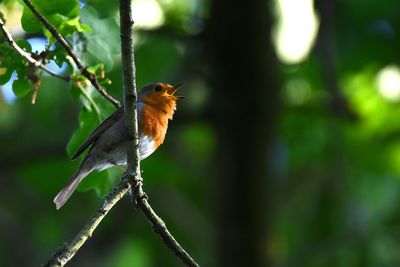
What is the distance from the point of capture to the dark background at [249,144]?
22.3 ft

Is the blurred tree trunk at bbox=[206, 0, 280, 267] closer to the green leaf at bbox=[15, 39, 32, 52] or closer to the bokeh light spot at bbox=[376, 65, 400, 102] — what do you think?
the bokeh light spot at bbox=[376, 65, 400, 102]

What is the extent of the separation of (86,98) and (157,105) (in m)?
1.50

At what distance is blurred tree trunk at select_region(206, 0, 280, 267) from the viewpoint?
676 cm

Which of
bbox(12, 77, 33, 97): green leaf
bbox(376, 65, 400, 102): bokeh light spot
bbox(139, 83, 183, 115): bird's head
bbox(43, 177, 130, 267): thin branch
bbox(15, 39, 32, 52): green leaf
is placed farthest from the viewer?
bbox(376, 65, 400, 102): bokeh light spot

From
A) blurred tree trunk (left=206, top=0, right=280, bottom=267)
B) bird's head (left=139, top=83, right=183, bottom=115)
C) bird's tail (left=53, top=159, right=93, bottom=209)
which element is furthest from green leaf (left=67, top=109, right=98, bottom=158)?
blurred tree trunk (left=206, top=0, right=280, bottom=267)

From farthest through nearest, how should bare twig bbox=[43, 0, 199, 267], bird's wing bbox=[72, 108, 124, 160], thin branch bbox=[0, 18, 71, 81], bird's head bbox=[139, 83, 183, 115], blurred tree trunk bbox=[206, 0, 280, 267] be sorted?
blurred tree trunk bbox=[206, 0, 280, 267], bird's head bbox=[139, 83, 183, 115], bird's wing bbox=[72, 108, 124, 160], thin branch bbox=[0, 18, 71, 81], bare twig bbox=[43, 0, 199, 267]

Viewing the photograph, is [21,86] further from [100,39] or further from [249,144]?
[249,144]

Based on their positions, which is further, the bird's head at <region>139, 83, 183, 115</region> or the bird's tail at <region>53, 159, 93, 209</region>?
the bird's head at <region>139, 83, 183, 115</region>

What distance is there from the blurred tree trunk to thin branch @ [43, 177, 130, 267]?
3704 mm

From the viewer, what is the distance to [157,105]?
16.7 feet

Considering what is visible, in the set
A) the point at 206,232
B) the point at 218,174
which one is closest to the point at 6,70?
the point at 218,174

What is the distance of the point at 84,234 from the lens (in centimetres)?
282

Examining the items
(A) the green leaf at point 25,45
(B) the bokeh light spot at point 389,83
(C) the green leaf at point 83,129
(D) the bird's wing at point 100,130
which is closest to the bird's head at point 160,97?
(D) the bird's wing at point 100,130

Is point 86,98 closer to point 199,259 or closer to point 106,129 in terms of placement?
point 106,129
